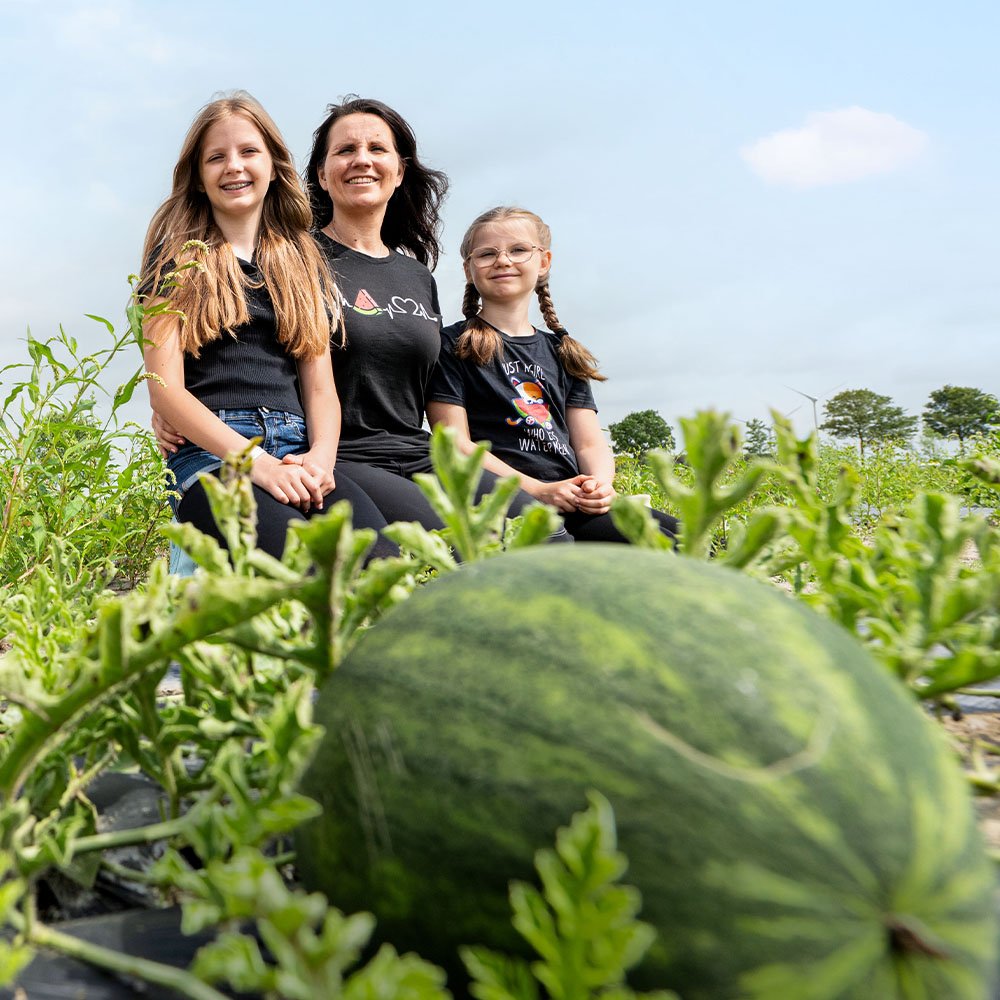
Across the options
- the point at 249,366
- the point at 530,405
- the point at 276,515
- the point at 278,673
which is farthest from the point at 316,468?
the point at 278,673

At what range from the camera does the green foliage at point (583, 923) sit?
0.83 metres

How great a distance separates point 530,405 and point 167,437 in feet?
6.51

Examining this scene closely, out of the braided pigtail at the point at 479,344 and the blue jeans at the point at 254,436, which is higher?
the braided pigtail at the point at 479,344

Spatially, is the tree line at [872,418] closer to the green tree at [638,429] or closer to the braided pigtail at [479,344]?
the green tree at [638,429]

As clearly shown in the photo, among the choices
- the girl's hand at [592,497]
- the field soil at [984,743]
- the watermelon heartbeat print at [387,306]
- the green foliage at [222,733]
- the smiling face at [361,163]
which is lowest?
the field soil at [984,743]

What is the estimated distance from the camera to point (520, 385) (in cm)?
525

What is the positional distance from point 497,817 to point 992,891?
1.64 feet

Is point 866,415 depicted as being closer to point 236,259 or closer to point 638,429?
point 638,429

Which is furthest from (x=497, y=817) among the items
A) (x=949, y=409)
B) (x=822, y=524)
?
(x=949, y=409)

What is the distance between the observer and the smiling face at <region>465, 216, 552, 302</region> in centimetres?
531

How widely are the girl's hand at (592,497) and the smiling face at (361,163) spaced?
1769mm

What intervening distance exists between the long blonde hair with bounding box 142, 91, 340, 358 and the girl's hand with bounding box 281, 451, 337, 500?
0.54 meters

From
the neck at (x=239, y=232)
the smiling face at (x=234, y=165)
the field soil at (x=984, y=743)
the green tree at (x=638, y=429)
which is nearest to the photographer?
the field soil at (x=984, y=743)

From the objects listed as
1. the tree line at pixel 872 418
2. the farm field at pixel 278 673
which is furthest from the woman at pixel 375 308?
the tree line at pixel 872 418
